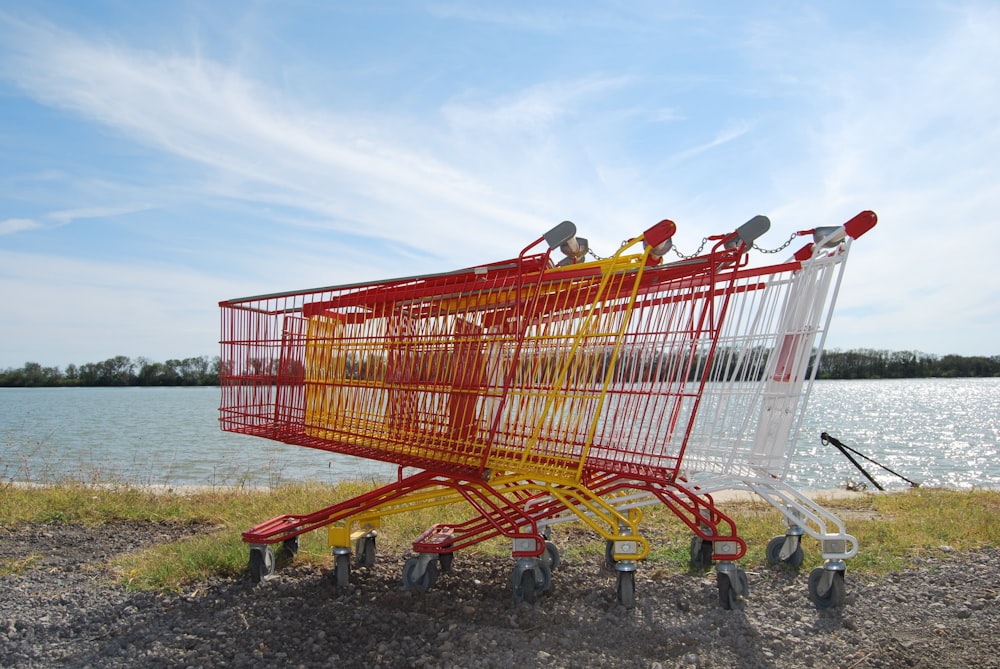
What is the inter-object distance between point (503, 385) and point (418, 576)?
1293mm

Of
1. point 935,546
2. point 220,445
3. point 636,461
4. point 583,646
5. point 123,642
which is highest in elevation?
point 636,461

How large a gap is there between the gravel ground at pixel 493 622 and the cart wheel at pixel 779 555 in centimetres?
14

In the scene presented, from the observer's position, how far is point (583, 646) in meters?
3.56

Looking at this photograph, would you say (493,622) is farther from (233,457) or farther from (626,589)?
(233,457)

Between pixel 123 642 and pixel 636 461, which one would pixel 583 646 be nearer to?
pixel 636 461

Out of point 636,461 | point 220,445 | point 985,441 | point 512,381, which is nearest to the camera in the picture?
point 512,381

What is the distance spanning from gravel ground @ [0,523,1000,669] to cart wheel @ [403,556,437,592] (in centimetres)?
11

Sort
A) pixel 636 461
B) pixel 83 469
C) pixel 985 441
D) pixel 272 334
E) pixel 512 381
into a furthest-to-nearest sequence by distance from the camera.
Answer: pixel 985 441 → pixel 83 469 → pixel 272 334 → pixel 636 461 → pixel 512 381

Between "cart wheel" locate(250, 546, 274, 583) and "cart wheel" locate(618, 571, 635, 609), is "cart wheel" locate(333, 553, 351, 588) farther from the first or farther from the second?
"cart wheel" locate(618, 571, 635, 609)

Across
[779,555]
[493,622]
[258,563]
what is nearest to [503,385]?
[493,622]

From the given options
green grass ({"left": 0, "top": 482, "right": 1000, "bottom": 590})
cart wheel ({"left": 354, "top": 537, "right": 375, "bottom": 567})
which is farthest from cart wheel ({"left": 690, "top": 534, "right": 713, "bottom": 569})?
A: cart wheel ({"left": 354, "top": 537, "right": 375, "bottom": 567})

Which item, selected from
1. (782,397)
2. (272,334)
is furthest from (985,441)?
(272,334)

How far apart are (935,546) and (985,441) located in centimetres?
2258

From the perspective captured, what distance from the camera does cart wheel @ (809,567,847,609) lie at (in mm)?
4148
